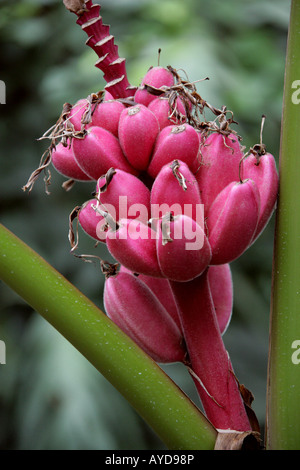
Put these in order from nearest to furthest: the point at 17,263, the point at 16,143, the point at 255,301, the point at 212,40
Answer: the point at 17,263 < the point at 255,301 < the point at 212,40 < the point at 16,143

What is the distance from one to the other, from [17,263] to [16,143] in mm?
986

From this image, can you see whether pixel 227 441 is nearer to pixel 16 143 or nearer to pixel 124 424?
pixel 124 424

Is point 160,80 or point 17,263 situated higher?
point 160,80

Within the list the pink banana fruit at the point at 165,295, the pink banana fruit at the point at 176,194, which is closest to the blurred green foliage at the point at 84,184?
the pink banana fruit at the point at 165,295

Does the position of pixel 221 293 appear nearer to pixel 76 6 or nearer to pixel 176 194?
pixel 176 194

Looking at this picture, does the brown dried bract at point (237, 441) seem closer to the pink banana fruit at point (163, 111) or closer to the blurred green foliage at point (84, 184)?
the pink banana fruit at point (163, 111)

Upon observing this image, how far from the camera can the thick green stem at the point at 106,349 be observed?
0.38m

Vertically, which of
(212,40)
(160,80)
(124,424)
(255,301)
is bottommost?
(124,424)

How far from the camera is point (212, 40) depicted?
3.95 ft

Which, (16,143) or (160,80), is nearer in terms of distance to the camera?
(160,80)

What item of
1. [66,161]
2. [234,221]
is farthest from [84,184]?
[234,221]

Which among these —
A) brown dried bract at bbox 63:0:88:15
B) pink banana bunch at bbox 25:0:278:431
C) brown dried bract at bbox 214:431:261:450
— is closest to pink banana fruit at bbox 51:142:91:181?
pink banana bunch at bbox 25:0:278:431

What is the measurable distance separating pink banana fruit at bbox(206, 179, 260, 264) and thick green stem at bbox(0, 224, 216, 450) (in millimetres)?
95

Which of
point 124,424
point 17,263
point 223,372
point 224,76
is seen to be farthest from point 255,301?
point 17,263
